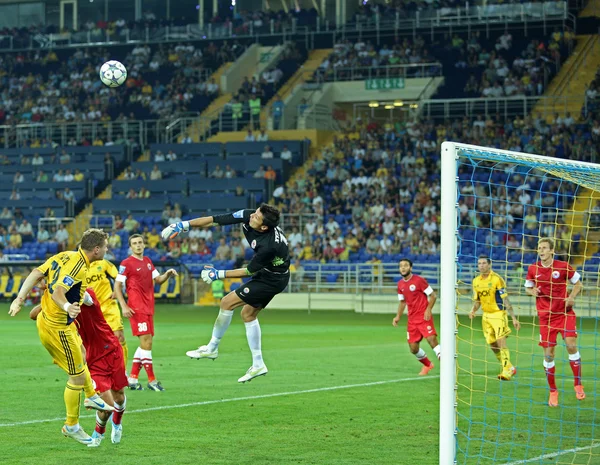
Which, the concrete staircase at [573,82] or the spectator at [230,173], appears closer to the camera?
the concrete staircase at [573,82]

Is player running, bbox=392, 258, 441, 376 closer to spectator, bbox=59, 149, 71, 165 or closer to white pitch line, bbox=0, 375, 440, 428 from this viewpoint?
white pitch line, bbox=0, 375, 440, 428

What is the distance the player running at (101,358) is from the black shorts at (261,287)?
8.45 feet

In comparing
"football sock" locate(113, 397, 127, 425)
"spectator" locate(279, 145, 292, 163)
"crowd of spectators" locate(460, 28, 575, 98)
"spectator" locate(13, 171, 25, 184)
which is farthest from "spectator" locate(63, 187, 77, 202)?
"football sock" locate(113, 397, 127, 425)

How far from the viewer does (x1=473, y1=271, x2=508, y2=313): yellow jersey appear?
15.6 m

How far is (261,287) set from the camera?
1216 centimetres

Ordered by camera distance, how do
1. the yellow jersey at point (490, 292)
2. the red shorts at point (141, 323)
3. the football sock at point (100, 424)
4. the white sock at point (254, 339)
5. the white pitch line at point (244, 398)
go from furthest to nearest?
the yellow jersey at point (490, 292) < the red shorts at point (141, 323) < the white sock at point (254, 339) < the white pitch line at point (244, 398) < the football sock at point (100, 424)

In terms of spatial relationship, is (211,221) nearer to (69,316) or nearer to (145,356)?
(69,316)

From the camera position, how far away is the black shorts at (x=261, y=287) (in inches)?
478

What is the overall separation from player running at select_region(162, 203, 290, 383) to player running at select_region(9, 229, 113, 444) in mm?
2068

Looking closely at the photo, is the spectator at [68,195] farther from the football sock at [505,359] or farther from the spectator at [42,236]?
the football sock at [505,359]

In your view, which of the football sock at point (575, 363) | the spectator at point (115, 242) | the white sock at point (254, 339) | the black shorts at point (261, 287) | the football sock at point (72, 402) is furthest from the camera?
the spectator at point (115, 242)

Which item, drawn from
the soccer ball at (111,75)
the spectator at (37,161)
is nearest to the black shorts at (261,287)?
the soccer ball at (111,75)

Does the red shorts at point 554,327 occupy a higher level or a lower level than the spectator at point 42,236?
lower

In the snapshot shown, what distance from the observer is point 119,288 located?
46.3 feet
